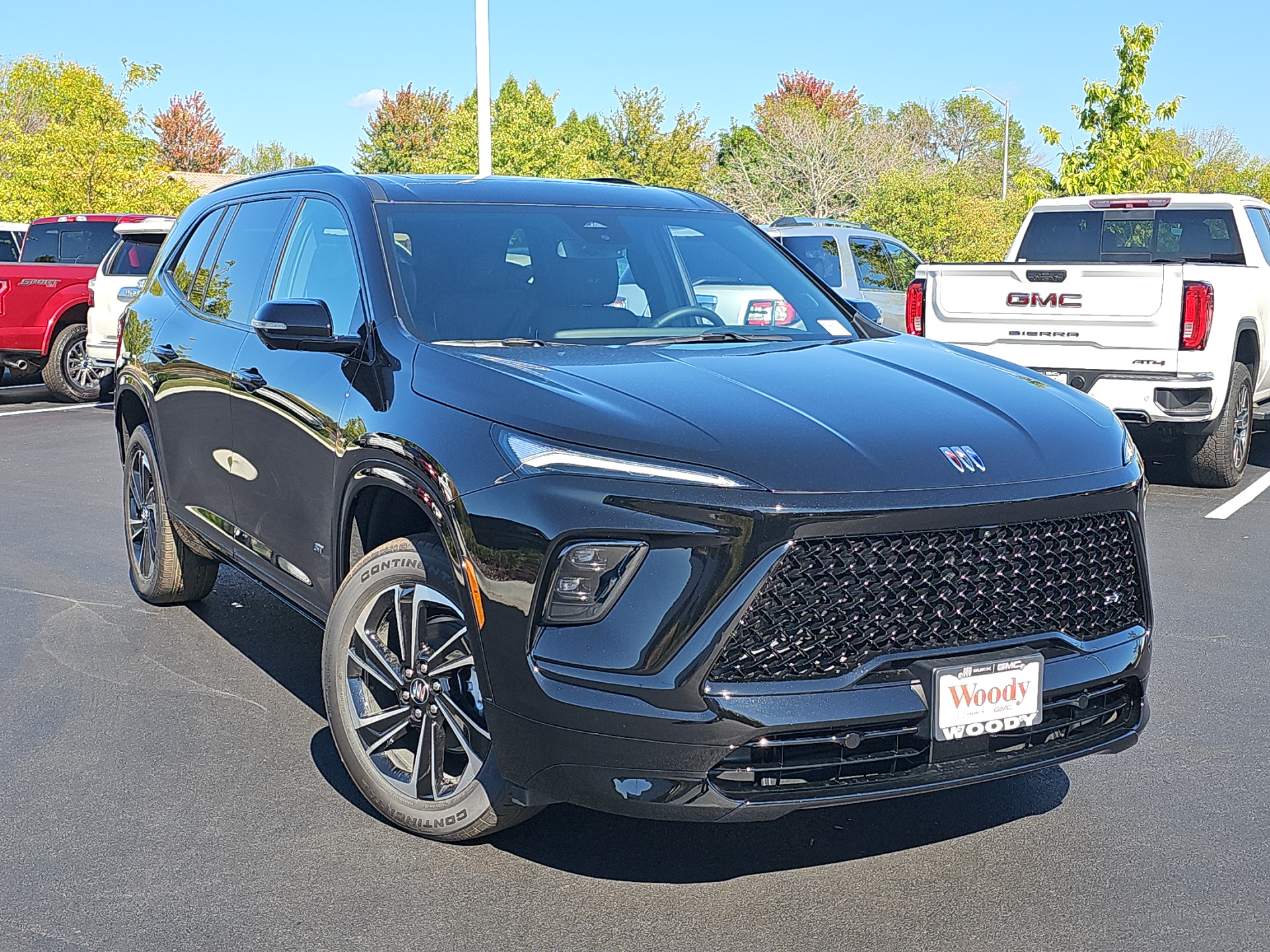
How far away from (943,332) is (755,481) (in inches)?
276

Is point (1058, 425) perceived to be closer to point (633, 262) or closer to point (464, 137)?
point (633, 262)

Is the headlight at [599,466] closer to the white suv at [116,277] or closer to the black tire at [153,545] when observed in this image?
the black tire at [153,545]

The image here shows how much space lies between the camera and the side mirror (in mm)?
4133

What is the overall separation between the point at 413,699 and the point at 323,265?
1.66 m

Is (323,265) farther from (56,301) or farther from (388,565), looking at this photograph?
(56,301)

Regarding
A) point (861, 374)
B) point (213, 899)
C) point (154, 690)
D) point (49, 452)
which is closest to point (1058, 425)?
point (861, 374)

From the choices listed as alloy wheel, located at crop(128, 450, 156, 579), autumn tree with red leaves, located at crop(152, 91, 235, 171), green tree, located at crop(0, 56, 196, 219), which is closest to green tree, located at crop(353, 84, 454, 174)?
autumn tree with red leaves, located at crop(152, 91, 235, 171)

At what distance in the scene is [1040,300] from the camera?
9266mm

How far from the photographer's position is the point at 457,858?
Answer: 12.2ft

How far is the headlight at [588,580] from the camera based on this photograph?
10.2ft

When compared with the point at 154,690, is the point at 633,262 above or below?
above

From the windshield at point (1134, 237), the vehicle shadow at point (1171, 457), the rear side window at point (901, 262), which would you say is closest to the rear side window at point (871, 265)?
the rear side window at point (901, 262)

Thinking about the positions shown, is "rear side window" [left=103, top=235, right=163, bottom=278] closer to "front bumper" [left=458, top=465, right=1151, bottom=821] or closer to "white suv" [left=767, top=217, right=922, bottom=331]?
"white suv" [left=767, top=217, right=922, bottom=331]

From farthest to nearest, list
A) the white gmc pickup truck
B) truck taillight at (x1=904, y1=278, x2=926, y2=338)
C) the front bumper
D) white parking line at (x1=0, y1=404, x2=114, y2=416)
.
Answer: white parking line at (x1=0, y1=404, x2=114, y2=416) → truck taillight at (x1=904, y1=278, x2=926, y2=338) → the white gmc pickup truck → the front bumper
